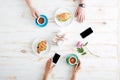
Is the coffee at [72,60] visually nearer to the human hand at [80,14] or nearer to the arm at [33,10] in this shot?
the human hand at [80,14]

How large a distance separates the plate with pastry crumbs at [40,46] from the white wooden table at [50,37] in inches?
1.2

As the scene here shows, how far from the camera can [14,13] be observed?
193cm

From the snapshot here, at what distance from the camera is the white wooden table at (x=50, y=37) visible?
1885 millimetres

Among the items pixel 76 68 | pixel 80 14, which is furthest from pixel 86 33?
pixel 76 68

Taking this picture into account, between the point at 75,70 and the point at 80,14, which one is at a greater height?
the point at 80,14

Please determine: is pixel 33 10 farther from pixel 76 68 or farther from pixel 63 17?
pixel 76 68

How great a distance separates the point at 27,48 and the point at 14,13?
0.26m

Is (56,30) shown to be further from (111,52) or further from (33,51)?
(111,52)

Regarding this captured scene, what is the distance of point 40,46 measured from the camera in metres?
1.87

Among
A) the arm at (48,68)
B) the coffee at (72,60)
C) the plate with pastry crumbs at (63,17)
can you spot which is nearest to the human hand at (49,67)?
the arm at (48,68)

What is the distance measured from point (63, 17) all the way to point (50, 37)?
0.16 meters

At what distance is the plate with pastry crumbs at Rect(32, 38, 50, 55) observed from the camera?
1.87m

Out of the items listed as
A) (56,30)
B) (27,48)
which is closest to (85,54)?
(56,30)

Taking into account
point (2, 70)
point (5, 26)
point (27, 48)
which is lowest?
point (2, 70)
